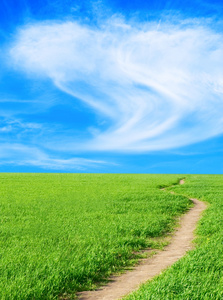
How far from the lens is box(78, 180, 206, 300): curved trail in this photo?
6.04 meters

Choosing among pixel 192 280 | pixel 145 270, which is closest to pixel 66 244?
pixel 145 270

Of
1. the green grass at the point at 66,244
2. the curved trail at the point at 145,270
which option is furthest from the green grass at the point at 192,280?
the green grass at the point at 66,244

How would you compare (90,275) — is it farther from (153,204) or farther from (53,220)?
(153,204)

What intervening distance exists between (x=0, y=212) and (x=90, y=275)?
955 cm

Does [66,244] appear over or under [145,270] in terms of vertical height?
over

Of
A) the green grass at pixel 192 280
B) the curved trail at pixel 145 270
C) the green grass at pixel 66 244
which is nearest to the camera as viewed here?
the green grass at pixel 192 280

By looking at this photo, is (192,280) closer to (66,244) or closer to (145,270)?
(145,270)

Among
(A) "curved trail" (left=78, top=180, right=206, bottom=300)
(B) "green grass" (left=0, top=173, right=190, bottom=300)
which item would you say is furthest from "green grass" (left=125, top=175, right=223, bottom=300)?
(B) "green grass" (left=0, top=173, right=190, bottom=300)

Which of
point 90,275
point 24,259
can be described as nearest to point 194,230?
point 90,275

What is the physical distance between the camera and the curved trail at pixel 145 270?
604 centimetres

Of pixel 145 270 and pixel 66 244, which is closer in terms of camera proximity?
pixel 145 270

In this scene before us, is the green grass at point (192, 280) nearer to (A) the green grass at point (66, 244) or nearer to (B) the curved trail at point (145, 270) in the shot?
(B) the curved trail at point (145, 270)

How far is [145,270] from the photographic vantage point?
24.1 ft

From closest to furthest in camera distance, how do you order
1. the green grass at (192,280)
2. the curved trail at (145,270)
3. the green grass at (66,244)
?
the green grass at (192,280), the curved trail at (145,270), the green grass at (66,244)
